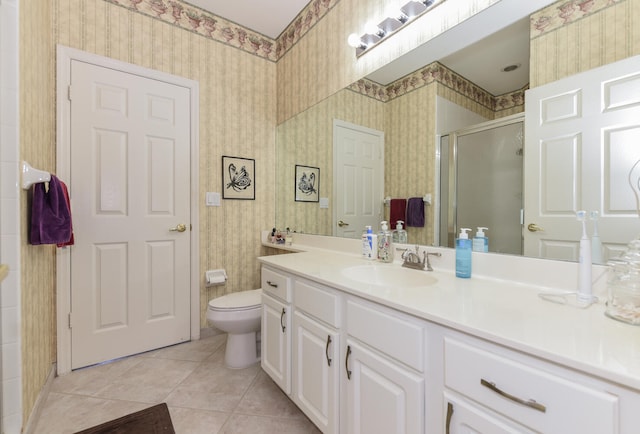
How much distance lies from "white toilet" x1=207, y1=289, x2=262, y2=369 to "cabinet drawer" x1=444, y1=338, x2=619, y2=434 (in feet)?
4.64

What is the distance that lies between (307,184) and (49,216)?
1.62 meters

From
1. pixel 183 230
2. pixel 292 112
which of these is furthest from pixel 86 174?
pixel 292 112

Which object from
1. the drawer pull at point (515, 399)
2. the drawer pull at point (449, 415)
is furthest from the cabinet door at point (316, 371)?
the drawer pull at point (515, 399)

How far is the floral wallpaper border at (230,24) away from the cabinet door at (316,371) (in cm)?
226

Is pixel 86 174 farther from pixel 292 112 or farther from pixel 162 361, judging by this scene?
pixel 292 112

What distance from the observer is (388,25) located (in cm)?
167

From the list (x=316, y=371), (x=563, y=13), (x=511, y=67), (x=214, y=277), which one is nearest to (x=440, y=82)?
(x=511, y=67)

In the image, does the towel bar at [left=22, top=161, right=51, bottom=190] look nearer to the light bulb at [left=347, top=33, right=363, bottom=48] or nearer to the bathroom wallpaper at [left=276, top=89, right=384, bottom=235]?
the bathroom wallpaper at [left=276, top=89, right=384, bottom=235]

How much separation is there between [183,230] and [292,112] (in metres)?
1.40

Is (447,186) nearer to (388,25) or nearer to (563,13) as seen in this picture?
(563,13)

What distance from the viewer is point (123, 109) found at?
2039 mm

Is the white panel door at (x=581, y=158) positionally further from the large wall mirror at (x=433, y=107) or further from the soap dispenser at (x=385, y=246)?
the soap dispenser at (x=385, y=246)

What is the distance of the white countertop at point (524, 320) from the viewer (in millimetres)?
543

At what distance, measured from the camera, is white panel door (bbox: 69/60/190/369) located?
191 centimetres
